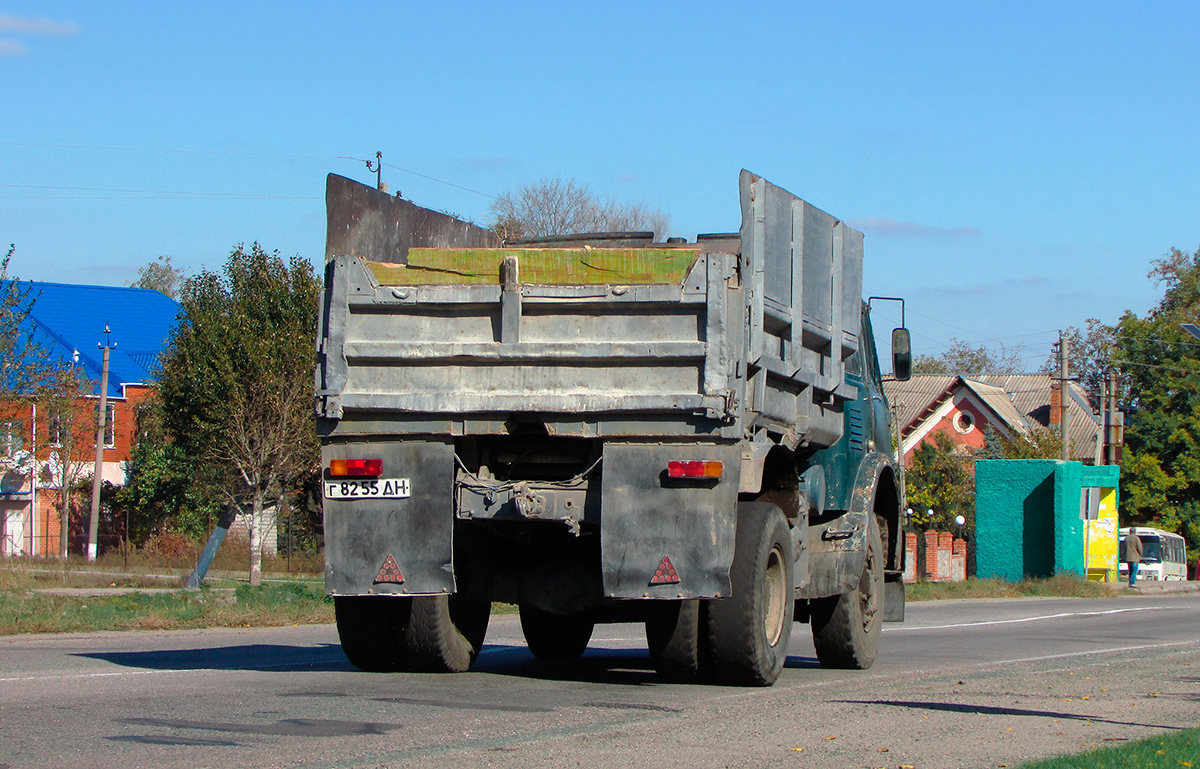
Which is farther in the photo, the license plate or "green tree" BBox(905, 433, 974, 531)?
"green tree" BBox(905, 433, 974, 531)

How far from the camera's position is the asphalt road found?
6.20 meters

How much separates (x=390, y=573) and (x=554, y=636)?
3116mm

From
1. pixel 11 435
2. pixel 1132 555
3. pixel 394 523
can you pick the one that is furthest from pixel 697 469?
pixel 1132 555

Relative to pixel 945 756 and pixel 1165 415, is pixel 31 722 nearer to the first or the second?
pixel 945 756

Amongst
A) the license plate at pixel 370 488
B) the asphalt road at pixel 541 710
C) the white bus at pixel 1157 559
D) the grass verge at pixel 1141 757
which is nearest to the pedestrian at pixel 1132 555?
the white bus at pixel 1157 559

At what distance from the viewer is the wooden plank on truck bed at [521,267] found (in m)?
8.54

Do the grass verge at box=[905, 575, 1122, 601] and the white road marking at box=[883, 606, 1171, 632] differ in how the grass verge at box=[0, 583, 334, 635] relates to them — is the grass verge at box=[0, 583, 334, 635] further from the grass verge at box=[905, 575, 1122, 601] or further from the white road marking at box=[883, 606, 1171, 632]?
the grass verge at box=[905, 575, 1122, 601]

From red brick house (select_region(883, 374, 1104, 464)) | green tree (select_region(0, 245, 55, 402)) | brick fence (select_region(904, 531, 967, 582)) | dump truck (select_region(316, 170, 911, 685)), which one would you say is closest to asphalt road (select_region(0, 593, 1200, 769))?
dump truck (select_region(316, 170, 911, 685))

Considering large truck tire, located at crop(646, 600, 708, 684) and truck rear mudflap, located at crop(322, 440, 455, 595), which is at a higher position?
truck rear mudflap, located at crop(322, 440, 455, 595)

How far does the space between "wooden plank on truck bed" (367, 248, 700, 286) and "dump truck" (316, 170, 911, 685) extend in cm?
1

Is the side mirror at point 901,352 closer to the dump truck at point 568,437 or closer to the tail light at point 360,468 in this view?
the dump truck at point 568,437

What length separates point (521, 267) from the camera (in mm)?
8672

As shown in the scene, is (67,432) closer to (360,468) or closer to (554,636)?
(554,636)

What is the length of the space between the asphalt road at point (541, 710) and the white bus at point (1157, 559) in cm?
3282
